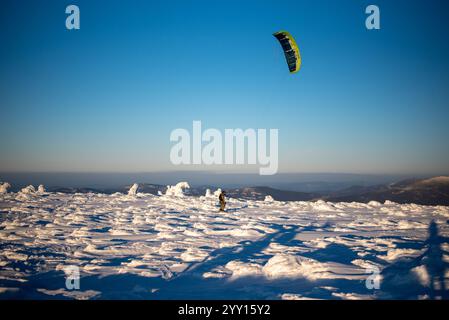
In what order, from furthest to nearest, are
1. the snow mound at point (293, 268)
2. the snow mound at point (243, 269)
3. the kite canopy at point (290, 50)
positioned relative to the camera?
the kite canopy at point (290, 50) → the snow mound at point (243, 269) → the snow mound at point (293, 268)

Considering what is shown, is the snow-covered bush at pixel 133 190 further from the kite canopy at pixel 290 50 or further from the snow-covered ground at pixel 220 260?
the kite canopy at pixel 290 50

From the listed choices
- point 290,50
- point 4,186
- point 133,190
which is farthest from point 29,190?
point 290,50

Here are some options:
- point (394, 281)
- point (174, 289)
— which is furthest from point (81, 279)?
point (394, 281)

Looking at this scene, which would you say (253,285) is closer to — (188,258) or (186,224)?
(188,258)

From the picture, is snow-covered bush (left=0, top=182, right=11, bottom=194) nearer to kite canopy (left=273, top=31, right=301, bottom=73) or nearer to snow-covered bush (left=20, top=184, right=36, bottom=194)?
snow-covered bush (left=20, top=184, right=36, bottom=194)

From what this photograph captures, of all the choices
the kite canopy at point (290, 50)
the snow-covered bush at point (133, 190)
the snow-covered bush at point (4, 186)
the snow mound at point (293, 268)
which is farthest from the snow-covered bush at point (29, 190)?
the snow mound at point (293, 268)

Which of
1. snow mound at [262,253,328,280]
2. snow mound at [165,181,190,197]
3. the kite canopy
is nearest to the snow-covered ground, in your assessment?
snow mound at [262,253,328,280]
